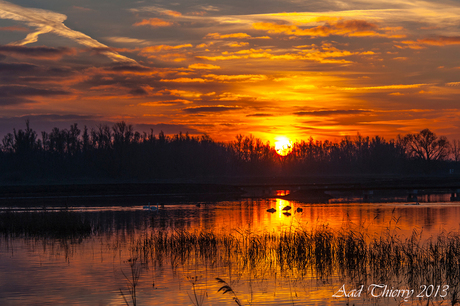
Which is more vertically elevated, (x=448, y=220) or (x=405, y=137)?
(x=405, y=137)

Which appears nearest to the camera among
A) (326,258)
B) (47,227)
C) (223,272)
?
(223,272)

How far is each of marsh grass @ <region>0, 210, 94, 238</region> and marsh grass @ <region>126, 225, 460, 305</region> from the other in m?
8.93

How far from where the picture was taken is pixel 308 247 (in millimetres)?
22625

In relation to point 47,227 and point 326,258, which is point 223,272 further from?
point 47,227

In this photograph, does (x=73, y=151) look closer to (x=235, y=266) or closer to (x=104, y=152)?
(x=104, y=152)

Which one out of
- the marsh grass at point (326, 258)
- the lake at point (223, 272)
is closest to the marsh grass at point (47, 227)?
the lake at point (223, 272)

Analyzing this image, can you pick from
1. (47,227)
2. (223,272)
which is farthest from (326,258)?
(47,227)

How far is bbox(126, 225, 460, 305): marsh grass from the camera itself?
1770cm

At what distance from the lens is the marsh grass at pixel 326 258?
58.1 ft

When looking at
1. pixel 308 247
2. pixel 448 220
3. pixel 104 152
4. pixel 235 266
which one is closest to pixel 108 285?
pixel 235 266

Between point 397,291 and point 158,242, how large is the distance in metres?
13.7

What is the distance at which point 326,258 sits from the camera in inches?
825

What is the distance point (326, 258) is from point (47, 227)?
72.6ft

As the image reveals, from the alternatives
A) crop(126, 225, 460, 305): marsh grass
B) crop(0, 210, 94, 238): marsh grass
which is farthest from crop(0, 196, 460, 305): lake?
crop(0, 210, 94, 238): marsh grass
